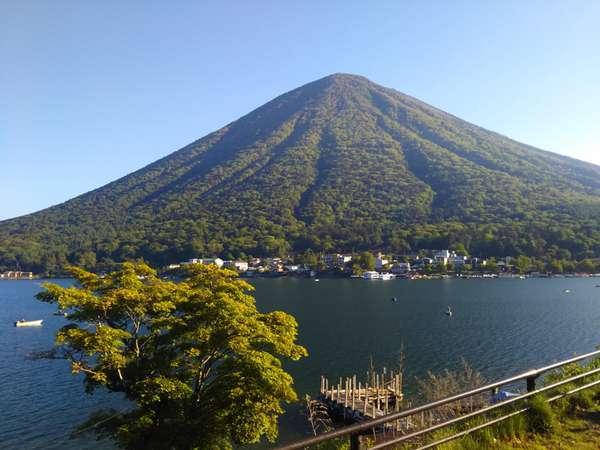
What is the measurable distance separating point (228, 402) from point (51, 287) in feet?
20.3

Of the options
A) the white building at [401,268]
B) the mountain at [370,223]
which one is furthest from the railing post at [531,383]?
the mountain at [370,223]

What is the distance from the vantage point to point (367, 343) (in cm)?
3934

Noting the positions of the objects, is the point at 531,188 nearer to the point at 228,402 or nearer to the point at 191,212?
the point at 191,212

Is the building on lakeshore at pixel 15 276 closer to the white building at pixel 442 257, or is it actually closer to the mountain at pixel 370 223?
the mountain at pixel 370 223

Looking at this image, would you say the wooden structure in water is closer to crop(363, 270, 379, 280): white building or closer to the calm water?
the calm water

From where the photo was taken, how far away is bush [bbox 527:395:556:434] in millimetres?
5574

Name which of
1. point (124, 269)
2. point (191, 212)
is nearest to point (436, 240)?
point (191, 212)

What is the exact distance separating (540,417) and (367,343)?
34.8 metres

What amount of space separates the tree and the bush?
8.35 meters

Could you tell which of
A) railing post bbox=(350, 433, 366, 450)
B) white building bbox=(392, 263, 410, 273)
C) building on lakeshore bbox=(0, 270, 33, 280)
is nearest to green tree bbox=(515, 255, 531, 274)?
white building bbox=(392, 263, 410, 273)

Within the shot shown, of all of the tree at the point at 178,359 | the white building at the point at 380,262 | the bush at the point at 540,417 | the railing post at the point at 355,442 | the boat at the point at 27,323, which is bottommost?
the white building at the point at 380,262

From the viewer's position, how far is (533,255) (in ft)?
425

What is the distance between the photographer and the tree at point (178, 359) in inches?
512

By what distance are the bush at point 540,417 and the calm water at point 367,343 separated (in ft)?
53.5
